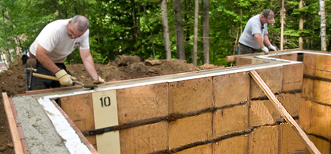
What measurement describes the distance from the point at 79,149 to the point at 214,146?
2.98 metres

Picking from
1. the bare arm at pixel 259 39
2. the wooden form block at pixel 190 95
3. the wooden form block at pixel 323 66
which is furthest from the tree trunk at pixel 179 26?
the wooden form block at pixel 190 95

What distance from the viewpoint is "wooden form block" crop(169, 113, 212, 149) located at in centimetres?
417

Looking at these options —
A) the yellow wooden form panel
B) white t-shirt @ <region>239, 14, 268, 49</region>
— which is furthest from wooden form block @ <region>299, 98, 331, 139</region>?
the yellow wooden form panel

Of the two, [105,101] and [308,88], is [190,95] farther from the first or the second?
[308,88]

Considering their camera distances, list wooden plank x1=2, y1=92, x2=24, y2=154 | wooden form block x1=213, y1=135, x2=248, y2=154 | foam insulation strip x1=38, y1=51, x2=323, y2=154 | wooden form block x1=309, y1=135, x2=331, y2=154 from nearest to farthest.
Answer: wooden plank x1=2, y1=92, x2=24, y2=154 → foam insulation strip x1=38, y1=51, x2=323, y2=154 → wooden form block x1=213, y1=135, x2=248, y2=154 → wooden form block x1=309, y1=135, x2=331, y2=154

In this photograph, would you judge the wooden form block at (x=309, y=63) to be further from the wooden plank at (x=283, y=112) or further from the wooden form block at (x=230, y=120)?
the wooden form block at (x=230, y=120)

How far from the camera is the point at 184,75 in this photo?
4.41m

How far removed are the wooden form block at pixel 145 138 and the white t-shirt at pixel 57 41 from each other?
5.09 ft

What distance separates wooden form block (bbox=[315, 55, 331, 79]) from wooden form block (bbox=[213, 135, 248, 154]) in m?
2.44

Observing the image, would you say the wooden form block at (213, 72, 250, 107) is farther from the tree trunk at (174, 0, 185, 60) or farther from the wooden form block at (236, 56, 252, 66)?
the tree trunk at (174, 0, 185, 60)

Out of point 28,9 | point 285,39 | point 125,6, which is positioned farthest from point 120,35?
point 285,39

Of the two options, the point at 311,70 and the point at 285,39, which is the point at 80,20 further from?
the point at 285,39

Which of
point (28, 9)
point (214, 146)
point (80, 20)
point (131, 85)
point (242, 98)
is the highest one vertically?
point (28, 9)

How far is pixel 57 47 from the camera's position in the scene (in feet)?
12.9
